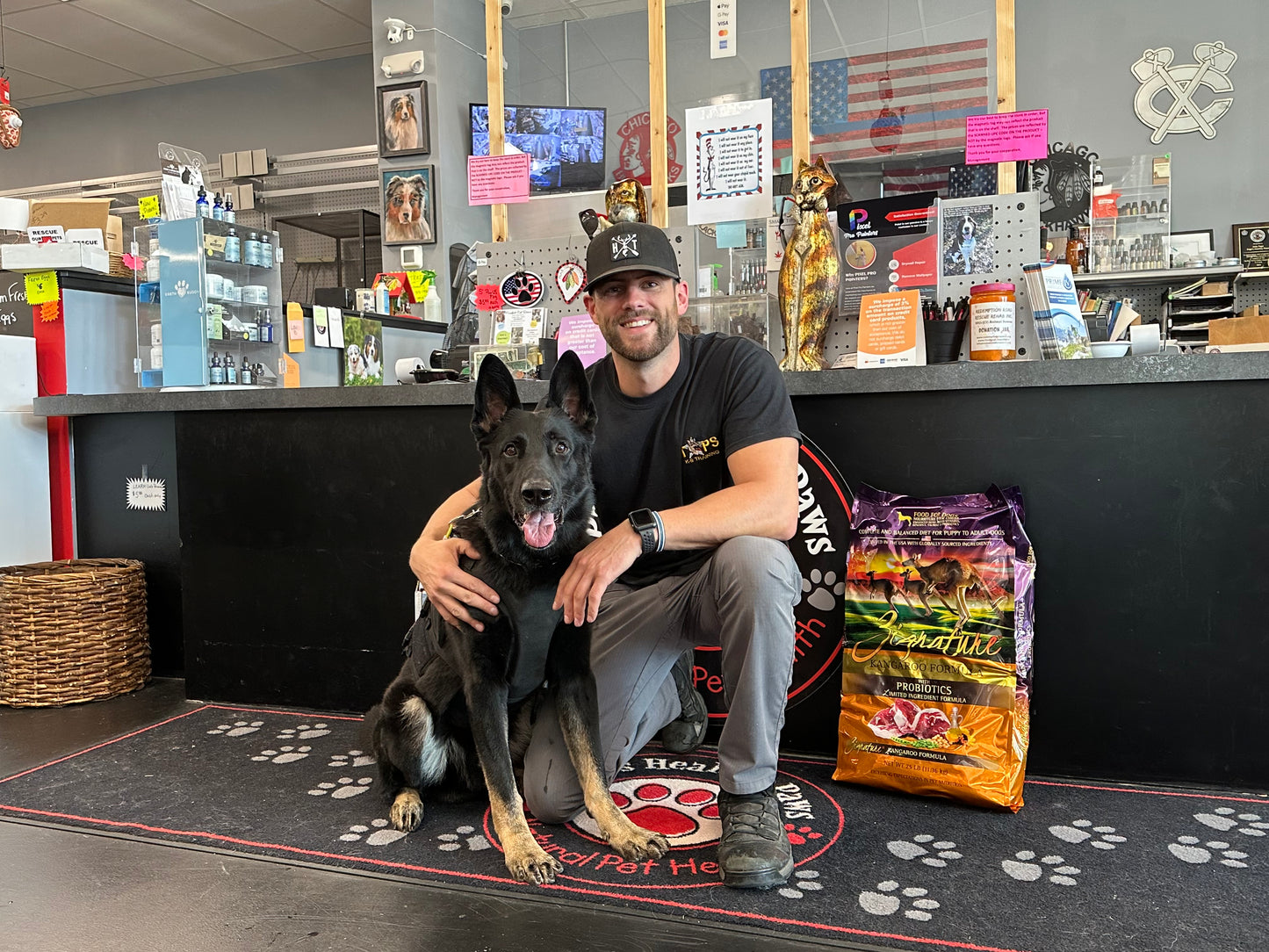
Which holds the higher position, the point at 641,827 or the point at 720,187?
the point at 720,187

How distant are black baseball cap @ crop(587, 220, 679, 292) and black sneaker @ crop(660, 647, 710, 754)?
3.35ft

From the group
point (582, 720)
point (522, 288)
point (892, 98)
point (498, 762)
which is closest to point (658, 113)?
point (522, 288)

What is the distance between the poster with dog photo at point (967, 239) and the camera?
2615 millimetres

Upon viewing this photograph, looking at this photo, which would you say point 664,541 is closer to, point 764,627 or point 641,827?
point 764,627

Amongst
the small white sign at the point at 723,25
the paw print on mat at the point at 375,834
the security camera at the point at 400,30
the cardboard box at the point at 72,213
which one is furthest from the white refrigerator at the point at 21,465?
the security camera at the point at 400,30

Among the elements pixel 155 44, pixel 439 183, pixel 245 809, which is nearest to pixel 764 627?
pixel 245 809

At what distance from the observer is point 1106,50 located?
6012 mm

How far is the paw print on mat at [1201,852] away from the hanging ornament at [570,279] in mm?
2240

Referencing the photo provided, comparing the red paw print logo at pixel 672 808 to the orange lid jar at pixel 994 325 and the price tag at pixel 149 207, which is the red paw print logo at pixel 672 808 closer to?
the orange lid jar at pixel 994 325

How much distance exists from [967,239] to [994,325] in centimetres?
36

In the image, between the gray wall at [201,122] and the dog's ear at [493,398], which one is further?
the gray wall at [201,122]

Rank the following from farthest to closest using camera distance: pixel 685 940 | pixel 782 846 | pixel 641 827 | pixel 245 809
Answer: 1. pixel 245 809
2. pixel 641 827
3. pixel 782 846
4. pixel 685 940

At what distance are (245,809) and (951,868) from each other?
5.15 ft

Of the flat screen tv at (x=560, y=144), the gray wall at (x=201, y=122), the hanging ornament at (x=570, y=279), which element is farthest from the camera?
the gray wall at (x=201, y=122)
